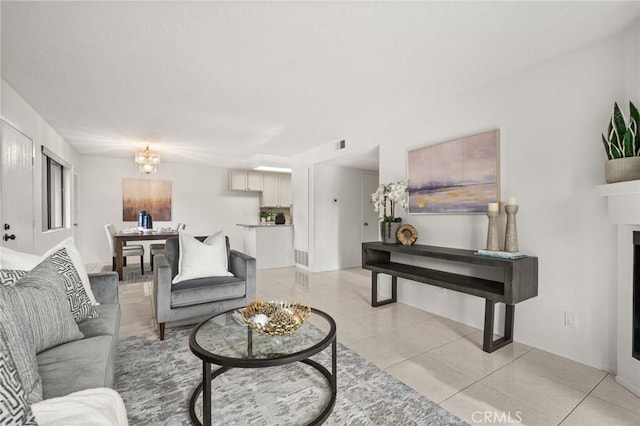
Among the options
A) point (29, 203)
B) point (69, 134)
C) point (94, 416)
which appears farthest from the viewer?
point (69, 134)

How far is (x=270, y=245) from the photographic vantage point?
594cm

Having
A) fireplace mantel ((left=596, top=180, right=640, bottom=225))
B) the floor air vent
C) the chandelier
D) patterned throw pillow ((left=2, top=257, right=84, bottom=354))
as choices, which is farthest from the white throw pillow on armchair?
fireplace mantel ((left=596, top=180, right=640, bottom=225))

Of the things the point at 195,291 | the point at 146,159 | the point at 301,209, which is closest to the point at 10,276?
the point at 195,291

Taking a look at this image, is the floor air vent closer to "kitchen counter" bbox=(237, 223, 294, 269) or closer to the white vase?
"kitchen counter" bbox=(237, 223, 294, 269)

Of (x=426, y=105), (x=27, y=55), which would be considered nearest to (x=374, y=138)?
(x=426, y=105)

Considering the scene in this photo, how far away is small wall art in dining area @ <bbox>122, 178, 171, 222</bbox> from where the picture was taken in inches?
260

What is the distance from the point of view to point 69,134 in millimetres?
4574

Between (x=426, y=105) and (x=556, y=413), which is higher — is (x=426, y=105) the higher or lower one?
the higher one

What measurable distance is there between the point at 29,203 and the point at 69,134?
1777 millimetres

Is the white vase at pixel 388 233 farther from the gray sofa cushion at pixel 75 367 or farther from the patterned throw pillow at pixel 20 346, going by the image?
the patterned throw pillow at pixel 20 346

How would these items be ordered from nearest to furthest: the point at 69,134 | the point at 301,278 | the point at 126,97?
the point at 126,97
the point at 69,134
the point at 301,278

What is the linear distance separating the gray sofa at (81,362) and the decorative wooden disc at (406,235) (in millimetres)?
2713

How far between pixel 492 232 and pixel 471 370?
1.14 m

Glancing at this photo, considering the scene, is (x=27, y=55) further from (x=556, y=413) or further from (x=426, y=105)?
(x=556, y=413)
